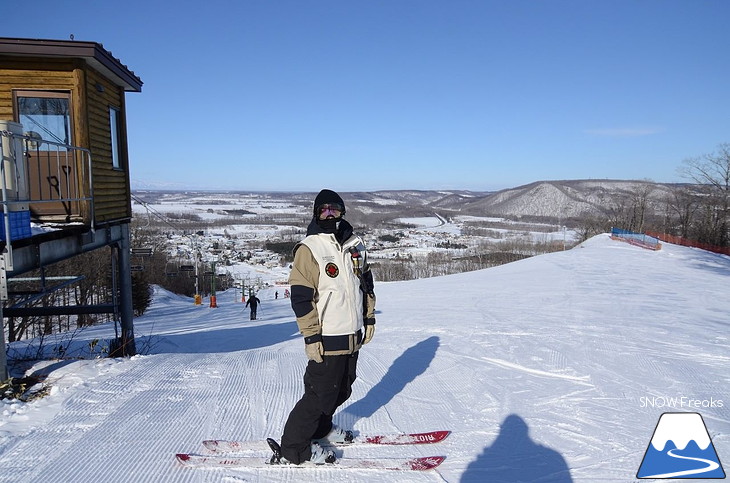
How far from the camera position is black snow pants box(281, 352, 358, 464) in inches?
116

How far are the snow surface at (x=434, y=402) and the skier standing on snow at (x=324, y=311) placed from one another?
0.29 m

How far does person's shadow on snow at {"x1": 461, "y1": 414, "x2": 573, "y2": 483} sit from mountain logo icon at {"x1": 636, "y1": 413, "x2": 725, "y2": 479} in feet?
1.85

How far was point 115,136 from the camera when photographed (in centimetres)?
914

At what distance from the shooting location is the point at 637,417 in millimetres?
4055

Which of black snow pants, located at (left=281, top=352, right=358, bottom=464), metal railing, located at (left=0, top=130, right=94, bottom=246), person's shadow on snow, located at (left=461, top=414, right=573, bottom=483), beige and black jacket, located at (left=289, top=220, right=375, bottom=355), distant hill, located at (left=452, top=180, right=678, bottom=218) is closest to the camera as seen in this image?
beige and black jacket, located at (left=289, top=220, right=375, bottom=355)

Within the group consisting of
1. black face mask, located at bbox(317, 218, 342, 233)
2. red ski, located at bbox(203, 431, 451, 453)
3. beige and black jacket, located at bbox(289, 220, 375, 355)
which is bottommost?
red ski, located at bbox(203, 431, 451, 453)

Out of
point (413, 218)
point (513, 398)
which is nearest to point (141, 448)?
point (513, 398)

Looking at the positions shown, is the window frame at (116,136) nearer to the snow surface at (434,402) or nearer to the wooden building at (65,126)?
the wooden building at (65,126)

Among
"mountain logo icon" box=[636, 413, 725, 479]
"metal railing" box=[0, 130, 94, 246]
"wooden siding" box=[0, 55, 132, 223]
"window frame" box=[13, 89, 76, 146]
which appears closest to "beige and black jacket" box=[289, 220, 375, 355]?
"mountain logo icon" box=[636, 413, 725, 479]

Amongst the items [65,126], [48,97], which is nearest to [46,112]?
[48,97]

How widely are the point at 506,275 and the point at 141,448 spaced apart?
1876cm

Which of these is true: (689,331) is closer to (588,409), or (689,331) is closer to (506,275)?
(588,409)

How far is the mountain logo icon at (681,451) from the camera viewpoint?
3.15m

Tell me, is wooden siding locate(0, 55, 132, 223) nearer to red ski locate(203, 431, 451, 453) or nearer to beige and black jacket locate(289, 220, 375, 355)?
red ski locate(203, 431, 451, 453)
